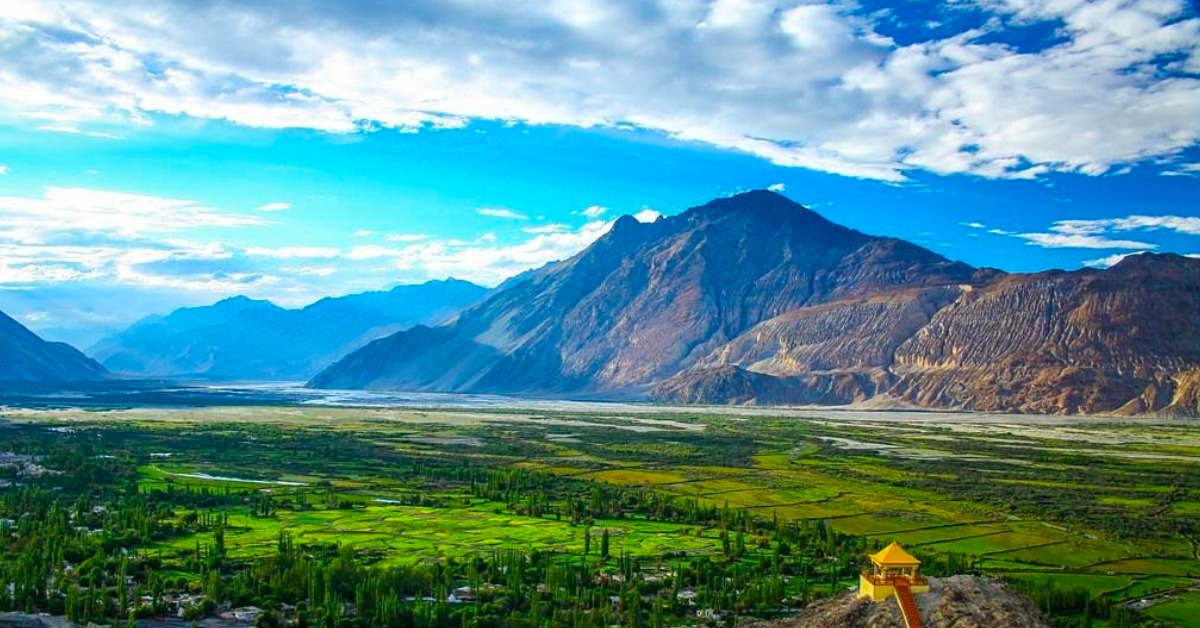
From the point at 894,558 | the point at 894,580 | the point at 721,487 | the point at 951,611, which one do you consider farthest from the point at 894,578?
the point at 721,487

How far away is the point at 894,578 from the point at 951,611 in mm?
1908

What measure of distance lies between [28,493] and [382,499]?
2488cm

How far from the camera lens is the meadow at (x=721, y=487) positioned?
58.7 meters

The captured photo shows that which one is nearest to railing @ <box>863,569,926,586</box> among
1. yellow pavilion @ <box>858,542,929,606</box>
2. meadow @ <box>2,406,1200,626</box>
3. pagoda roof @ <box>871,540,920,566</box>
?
yellow pavilion @ <box>858,542,929,606</box>

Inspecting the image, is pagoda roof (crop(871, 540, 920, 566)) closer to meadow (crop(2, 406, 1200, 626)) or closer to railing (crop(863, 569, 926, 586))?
railing (crop(863, 569, 926, 586))

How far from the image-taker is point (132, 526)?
Answer: 208ft

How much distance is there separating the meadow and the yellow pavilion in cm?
1958

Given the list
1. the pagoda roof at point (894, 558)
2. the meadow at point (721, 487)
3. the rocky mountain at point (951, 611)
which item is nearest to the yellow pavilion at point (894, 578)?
the pagoda roof at point (894, 558)

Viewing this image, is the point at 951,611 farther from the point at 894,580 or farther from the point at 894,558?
the point at 894,558

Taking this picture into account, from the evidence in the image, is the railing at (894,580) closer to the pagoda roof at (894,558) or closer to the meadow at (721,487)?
the pagoda roof at (894,558)

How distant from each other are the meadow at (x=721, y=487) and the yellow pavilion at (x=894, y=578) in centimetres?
1958

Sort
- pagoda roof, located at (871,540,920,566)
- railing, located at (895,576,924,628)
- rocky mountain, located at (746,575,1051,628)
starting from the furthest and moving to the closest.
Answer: pagoda roof, located at (871,540,920,566), rocky mountain, located at (746,575,1051,628), railing, located at (895,576,924,628)

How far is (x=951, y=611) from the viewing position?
30219mm

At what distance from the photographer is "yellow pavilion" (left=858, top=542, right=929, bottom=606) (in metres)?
31.2
